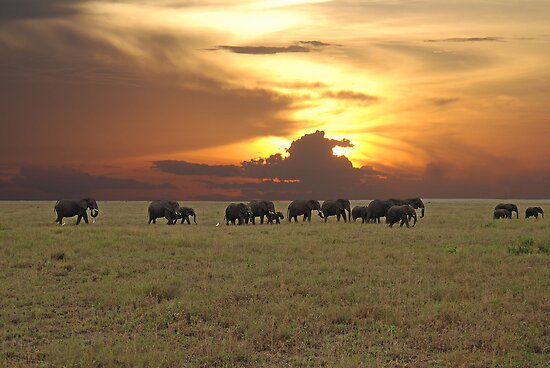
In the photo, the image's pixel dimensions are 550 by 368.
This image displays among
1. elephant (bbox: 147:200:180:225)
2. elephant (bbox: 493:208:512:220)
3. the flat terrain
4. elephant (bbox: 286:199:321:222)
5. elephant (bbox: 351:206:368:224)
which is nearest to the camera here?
the flat terrain

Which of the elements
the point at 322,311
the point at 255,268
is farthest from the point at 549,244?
the point at 322,311

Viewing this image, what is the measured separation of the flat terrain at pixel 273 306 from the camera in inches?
394

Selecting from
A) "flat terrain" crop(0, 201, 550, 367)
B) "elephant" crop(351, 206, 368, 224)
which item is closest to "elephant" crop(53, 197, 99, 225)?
"flat terrain" crop(0, 201, 550, 367)

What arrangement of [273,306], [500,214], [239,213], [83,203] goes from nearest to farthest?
[273,306]
[83,203]
[239,213]
[500,214]

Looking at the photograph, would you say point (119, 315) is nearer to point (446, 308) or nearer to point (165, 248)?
point (446, 308)

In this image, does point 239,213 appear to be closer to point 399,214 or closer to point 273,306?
point 399,214

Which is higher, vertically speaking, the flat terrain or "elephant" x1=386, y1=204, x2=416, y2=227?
"elephant" x1=386, y1=204, x2=416, y2=227

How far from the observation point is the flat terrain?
32.8ft

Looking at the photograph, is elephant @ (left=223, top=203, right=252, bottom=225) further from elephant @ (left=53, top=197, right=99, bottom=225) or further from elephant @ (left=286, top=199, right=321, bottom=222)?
elephant @ (left=53, top=197, right=99, bottom=225)

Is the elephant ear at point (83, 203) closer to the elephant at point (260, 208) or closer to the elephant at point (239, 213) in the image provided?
the elephant at point (239, 213)

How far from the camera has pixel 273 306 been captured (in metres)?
13.2

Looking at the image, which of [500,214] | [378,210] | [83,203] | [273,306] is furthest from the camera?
[500,214]

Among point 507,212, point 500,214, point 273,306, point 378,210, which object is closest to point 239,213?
point 378,210

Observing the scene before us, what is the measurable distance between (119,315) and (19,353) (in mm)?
2764
